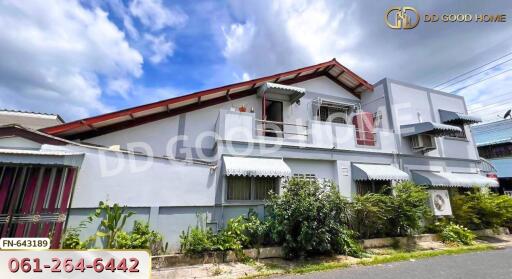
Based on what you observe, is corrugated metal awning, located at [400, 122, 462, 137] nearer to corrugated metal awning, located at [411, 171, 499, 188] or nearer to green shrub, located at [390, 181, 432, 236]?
corrugated metal awning, located at [411, 171, 499, 188]

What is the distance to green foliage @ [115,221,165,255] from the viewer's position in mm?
7770

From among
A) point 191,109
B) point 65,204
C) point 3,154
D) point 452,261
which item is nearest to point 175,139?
point 191,109

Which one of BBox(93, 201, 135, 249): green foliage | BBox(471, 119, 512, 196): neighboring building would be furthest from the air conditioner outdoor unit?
BBox(471, 119, 512, 196): neighboring building

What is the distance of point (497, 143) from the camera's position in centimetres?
2747

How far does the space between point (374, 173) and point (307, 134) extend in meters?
3.95

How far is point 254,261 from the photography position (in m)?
8.75

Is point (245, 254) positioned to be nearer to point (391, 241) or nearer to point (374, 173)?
point (391, 241)

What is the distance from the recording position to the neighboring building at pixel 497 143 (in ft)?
81.5

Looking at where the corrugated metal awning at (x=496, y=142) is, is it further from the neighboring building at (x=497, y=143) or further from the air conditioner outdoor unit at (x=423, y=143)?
the air conditioner outdoor unit at (x=423, y=143)

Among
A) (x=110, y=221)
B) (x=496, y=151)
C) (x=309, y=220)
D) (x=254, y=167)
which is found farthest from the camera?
(x=496, y=151)

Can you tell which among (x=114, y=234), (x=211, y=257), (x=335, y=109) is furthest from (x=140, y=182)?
(x=335, y=109)

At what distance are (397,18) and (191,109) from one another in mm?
12046

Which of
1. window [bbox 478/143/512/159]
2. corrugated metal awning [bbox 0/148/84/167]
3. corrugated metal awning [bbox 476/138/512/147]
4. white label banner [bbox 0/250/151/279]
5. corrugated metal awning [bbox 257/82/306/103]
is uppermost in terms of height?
corrugated metal awning [bbox 476/138/512/147]

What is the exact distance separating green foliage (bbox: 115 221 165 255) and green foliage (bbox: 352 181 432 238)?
27.2 ft
